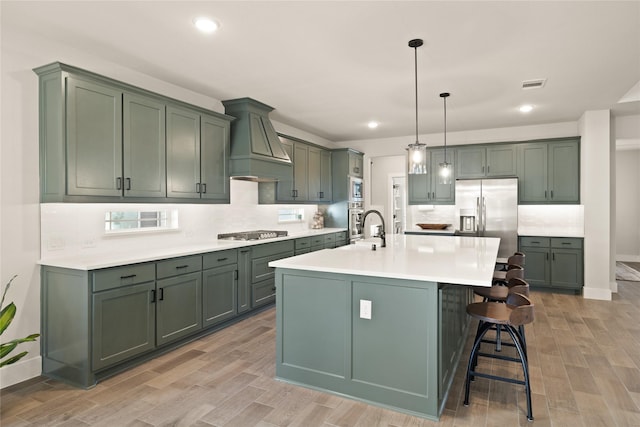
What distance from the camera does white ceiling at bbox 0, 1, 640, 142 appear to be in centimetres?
263

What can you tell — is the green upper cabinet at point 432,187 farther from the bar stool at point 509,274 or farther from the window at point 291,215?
the bar stool at point 509,274

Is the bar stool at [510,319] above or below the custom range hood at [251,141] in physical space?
below

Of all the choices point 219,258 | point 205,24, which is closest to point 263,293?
point 219,258

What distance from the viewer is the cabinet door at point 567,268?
566 cm

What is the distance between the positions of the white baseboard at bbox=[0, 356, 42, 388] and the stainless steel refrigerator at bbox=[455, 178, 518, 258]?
5.81 m

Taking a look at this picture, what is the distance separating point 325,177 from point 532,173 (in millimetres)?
3478

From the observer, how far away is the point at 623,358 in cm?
335

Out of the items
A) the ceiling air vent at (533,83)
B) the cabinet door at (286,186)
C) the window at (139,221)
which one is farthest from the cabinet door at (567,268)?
the window at (139,221)

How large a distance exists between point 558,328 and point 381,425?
291cm

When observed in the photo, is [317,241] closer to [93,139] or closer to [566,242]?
[93,139]

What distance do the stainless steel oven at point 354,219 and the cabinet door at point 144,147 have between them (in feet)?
13.3

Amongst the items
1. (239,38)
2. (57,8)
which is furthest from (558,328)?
(57,8)

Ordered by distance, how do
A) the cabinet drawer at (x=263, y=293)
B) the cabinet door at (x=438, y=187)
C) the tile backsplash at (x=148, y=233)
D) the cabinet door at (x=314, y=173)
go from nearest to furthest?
1. the tile backsplash at (x=148, y=233)
2. the cabinet drawer at (x=263, y=293)
3. the cabinet door at (x=314, y=173)
4. the cabinet door at (x=438, y=187)

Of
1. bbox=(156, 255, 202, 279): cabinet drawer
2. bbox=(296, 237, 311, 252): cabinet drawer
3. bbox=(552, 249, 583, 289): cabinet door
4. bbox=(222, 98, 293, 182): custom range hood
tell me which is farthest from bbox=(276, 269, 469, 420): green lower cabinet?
bbox=(552, 249, 583, 289): cabinet door
